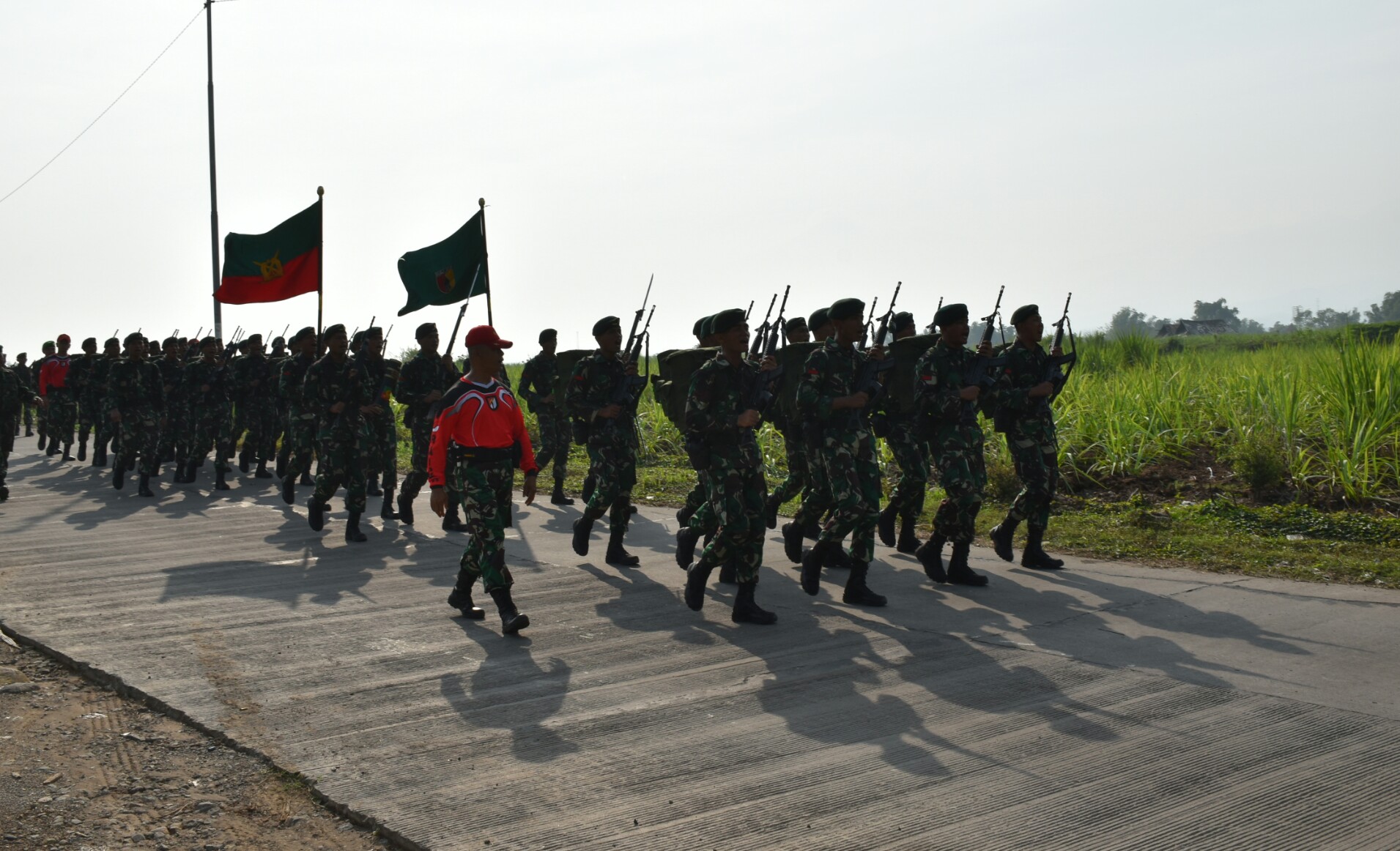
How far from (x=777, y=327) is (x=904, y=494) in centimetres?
215

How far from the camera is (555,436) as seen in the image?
47.6 feet

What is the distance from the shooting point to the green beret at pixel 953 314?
895 centimetres

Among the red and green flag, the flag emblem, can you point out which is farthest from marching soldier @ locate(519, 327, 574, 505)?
the flag emblem

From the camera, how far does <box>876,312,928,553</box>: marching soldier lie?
939 cm

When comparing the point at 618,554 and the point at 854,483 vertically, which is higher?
the point at 854,483

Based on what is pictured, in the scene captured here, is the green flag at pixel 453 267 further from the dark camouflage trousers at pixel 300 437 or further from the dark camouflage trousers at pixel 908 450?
the dark camouflage trousers at pixel 908 450

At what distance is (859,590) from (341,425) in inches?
224

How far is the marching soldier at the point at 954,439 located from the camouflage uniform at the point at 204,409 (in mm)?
11427

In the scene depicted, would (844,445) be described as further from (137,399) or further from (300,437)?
(137,399)

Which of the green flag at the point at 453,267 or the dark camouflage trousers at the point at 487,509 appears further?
the green flag at the point at 453,267

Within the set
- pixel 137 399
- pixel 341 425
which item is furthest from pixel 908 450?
pixel 137 399

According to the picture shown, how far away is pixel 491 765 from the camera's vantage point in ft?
16.0

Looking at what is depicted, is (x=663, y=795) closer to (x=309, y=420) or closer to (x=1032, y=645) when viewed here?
(x=1032, y=645)

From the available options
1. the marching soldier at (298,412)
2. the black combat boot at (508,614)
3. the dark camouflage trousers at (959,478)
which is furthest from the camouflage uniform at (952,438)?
the marching soldier at (298,412)
